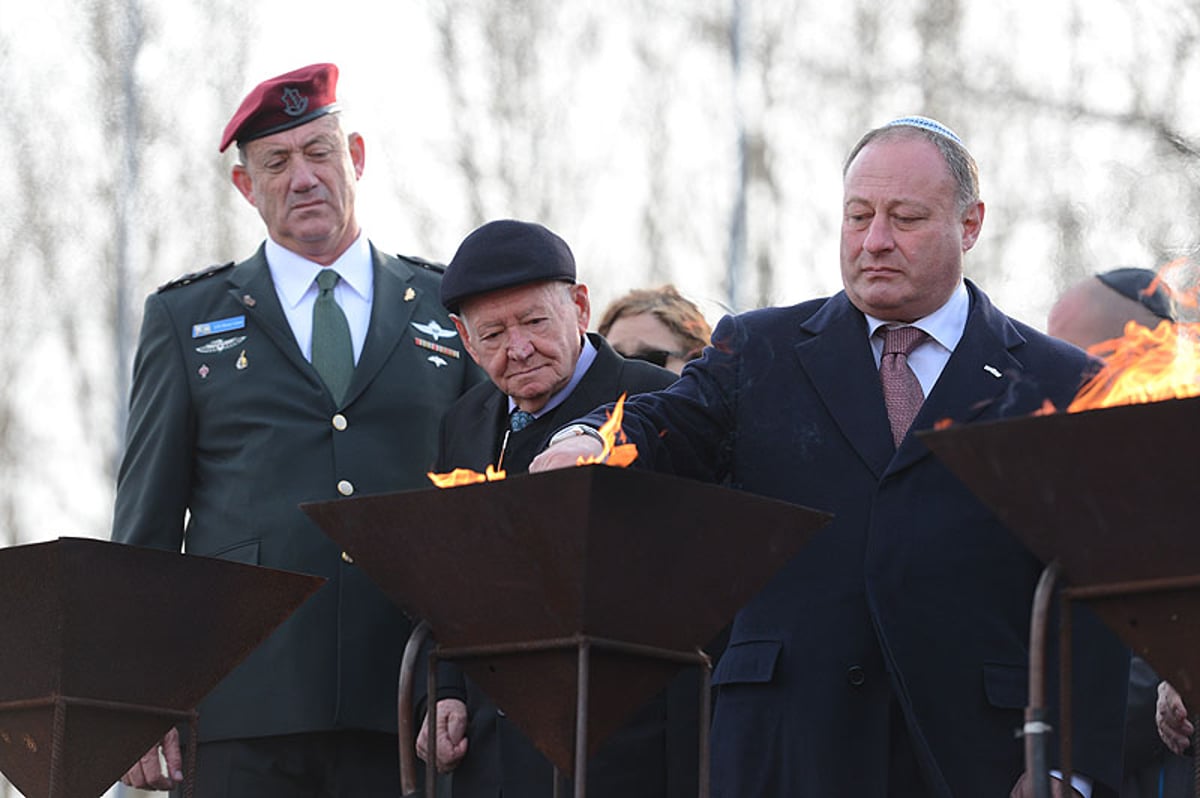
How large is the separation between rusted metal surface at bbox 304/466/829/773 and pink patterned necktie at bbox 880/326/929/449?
66cm

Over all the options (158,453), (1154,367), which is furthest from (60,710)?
(1154,367)

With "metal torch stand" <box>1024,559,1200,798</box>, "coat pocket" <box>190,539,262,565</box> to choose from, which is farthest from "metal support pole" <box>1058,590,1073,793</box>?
"coat pocket" <box>190,539,262,565</box>

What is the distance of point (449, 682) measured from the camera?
5836 millimetres

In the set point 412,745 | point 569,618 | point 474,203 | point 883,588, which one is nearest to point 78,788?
point 412,745

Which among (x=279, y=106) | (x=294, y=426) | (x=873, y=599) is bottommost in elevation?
(x=873, y=599)

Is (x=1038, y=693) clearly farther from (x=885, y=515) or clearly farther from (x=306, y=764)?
(x=306, y=764)

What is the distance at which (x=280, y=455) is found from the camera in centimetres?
632

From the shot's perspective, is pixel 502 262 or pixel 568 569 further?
pixel 502 262

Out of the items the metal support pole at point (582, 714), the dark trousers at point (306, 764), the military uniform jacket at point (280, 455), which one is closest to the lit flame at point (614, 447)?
the metal support pole at point (582, 714)

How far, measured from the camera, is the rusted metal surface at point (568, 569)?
176 inches

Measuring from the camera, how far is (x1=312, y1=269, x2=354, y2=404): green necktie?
6.48m

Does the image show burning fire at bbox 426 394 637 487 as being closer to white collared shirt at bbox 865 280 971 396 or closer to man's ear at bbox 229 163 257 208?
white collared shirt at bbox 865 280 971 396

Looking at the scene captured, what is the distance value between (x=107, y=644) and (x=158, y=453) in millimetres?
1163

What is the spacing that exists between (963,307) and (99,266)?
545 inches
